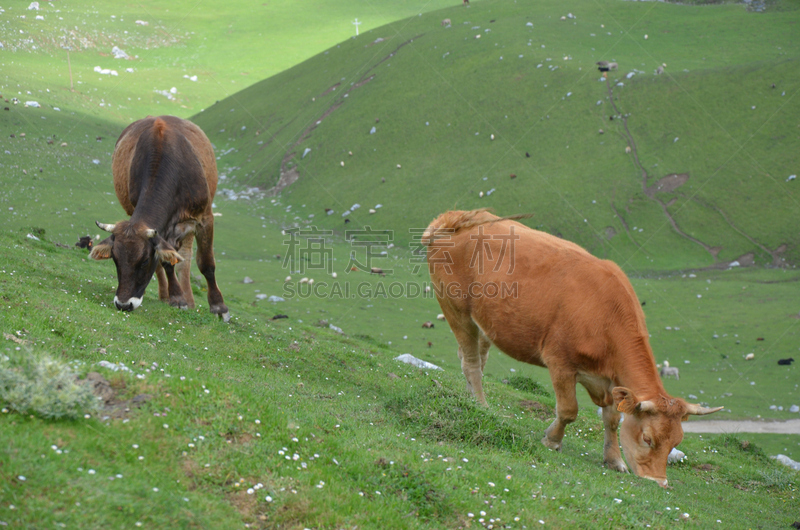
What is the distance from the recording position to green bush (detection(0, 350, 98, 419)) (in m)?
5.14

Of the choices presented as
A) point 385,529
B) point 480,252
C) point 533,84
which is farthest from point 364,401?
point 533,84

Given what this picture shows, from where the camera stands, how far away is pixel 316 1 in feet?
316

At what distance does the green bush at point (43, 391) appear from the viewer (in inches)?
202

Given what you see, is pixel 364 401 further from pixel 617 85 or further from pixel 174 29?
pixel 174 29

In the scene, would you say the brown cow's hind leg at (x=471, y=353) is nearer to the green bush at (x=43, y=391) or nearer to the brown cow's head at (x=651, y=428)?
the brown cow's head at (x=651, y=428)

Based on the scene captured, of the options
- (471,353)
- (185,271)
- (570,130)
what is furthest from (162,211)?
(570,130)

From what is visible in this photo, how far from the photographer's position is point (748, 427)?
15523mm

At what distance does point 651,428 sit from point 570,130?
29293 millimetres

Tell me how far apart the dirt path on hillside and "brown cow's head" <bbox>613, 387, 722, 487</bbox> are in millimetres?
8855

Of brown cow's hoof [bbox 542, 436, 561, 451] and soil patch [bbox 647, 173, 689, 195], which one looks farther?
soil patch [bbox 647, 173, 689, 195]

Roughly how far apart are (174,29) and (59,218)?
70.1 m

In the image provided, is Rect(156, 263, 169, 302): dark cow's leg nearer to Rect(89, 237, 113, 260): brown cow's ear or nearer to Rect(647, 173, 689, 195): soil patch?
Rect(89, 237, 113, 260): brown cow's ear

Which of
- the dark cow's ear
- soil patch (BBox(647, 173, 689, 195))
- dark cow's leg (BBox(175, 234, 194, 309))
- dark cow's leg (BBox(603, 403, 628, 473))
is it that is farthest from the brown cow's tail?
soil patch (BBox(647, 173, 689, 195))

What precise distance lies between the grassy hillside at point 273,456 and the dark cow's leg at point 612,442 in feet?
1.25
